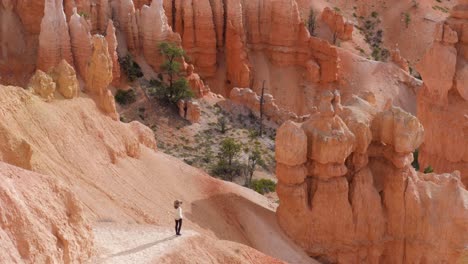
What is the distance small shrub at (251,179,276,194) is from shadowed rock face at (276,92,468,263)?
924 centimetres

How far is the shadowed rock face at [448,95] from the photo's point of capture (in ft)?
106

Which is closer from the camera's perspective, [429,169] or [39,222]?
[39,222]

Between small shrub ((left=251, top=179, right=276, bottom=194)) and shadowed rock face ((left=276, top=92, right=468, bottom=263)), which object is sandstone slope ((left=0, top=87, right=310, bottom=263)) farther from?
small shrub ((left=251, top=179, right=276, bottom=194))

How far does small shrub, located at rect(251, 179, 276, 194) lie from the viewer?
34.2 meters

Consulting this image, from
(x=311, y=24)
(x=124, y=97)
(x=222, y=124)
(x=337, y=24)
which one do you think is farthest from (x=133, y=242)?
(x=337, y=24)

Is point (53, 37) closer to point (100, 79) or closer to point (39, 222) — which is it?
point (100, 79)

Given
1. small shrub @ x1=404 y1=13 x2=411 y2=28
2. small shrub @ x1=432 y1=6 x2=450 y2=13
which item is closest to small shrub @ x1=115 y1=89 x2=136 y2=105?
small shrub @ x1=404 y1=13 x2=411 y2=28

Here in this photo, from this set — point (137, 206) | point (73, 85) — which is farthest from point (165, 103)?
point (137, 206)

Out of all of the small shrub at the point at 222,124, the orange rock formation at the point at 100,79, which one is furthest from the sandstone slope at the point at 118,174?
the small shrub at the point at 222,124

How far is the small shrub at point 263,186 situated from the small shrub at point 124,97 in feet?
29.5

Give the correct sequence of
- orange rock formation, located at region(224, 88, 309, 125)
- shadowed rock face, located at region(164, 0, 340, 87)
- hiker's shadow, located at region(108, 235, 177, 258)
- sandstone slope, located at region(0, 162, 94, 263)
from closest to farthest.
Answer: sandstone slope, located at region(0, 162, 94, 263), hiker's shadow, located at region(108, 235, 177, 258), orange rock formation, located at region(224, 88, 309, 125), shadowed rock face, located at region(164, 0, 340, 87)

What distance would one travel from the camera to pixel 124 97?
38.9 metres

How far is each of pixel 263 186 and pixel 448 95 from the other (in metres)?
9.91

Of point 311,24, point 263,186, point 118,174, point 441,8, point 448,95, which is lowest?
point 263,186
